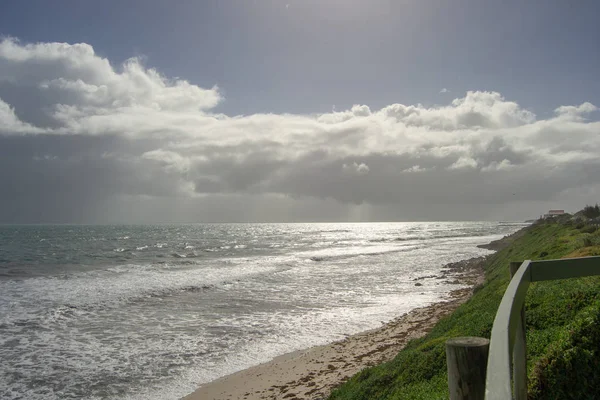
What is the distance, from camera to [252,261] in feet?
183

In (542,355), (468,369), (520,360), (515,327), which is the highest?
(515,327)

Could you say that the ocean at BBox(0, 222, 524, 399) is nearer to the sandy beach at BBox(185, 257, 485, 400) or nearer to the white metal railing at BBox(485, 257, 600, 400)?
the sandy beach at BBox(185, 257, 485, 400)

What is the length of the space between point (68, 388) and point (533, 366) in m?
13.9

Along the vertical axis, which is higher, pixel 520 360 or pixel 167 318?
pixel 520 360

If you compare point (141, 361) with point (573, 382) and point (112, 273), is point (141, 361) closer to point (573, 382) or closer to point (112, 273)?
point (573, 382)

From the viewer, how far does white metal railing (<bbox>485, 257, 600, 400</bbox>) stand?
211 centimetres

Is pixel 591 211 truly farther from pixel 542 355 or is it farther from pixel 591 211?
pixel 542 355

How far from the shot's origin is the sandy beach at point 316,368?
13.4m

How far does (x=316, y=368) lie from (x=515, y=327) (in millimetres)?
13240

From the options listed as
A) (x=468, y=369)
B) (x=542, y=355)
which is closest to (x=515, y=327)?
(x=468, y=369)

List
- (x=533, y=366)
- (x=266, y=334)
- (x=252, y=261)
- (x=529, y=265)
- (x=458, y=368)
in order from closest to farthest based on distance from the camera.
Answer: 1. (x=458, y=368)
2. (x=529, y=265)
3. (x=533, y=366)
4. (x=266, y=334)
5. (x=252, y=261)

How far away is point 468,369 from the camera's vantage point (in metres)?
2.76

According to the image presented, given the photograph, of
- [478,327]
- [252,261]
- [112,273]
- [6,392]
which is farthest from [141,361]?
[252,261]

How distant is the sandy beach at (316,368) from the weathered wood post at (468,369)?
36.2 feet
